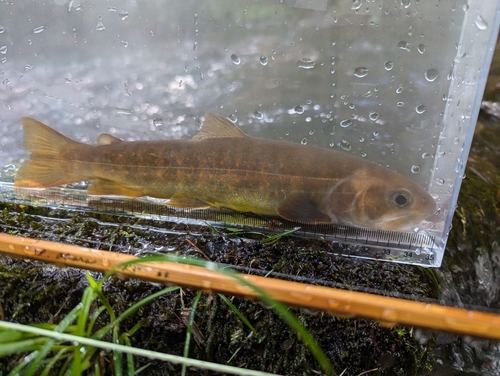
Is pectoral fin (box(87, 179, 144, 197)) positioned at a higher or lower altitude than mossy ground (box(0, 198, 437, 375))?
higher

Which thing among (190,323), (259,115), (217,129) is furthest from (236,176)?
(190,323)

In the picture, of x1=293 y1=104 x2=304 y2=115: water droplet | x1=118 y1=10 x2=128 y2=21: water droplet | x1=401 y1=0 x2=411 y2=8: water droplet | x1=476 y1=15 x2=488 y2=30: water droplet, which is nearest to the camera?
x1=476 y1=15 x2=488 y2=30: water droplet

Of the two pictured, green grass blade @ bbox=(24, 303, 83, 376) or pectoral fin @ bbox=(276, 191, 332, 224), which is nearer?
green grass blade @ bbox=(24, 303, 83, 376)

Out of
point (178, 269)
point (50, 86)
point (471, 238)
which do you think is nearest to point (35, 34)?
point (50, 86)

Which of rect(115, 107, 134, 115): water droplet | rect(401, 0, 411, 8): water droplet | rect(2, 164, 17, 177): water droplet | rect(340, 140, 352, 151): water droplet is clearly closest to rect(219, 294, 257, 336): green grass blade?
rect(340, 140, 352, 151): water droplet

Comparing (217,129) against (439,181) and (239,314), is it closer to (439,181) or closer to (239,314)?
(239,314)

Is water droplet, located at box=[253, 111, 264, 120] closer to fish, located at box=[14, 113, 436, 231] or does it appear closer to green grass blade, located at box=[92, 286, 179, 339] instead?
fish, located at box=[14, 113, 436, 231]

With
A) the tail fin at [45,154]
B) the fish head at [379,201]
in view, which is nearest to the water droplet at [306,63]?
the fish head at [379,201]
